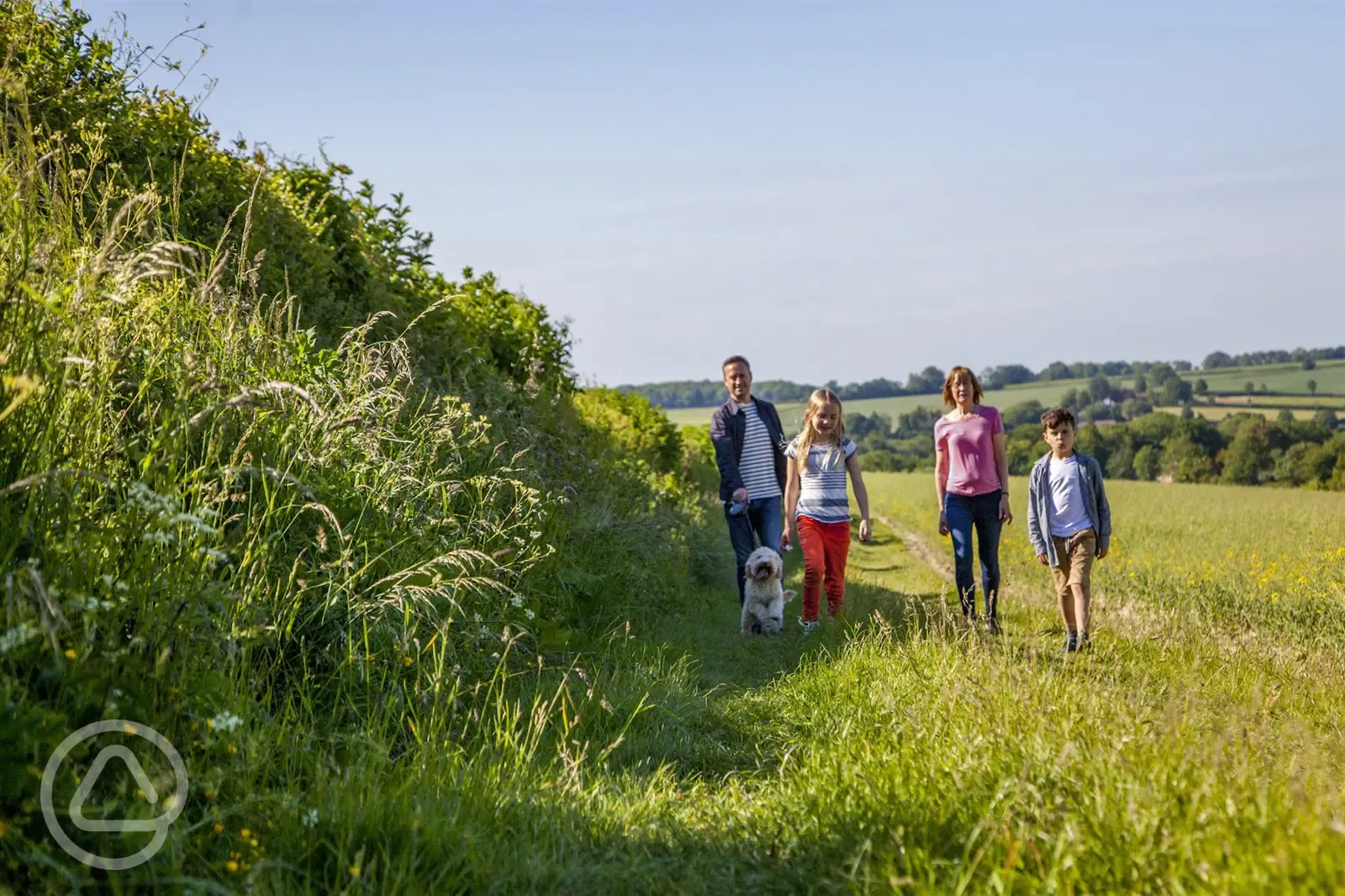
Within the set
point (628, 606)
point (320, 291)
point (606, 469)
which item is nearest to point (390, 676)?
point (628, 606)

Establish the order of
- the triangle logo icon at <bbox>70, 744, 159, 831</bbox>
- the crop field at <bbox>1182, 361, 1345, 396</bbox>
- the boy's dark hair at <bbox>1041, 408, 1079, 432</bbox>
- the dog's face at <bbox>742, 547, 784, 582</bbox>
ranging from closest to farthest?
the triangle logo icon at <bbox>70, 744, 159, 831</bbox>, the boy's dark hair at <bbox>1041, 408, 1079, 432</bbox>, the dog's face at <bbox>742, 547, 784, 582</bbox>, the crop field at <bbox>1182, 361, 1345, 396</bbox>

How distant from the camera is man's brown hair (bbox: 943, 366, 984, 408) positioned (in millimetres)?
8992

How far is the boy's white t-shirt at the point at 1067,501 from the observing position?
827 centimetres

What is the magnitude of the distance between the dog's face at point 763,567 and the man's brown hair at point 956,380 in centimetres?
226

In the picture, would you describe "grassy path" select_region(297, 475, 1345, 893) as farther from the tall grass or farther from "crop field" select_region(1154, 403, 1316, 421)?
"crop field" select_region(1154, 403, 1316, 421)

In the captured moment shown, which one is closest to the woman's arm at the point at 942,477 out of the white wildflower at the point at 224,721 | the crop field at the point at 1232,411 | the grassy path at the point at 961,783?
the grassy path at the point at 961,783

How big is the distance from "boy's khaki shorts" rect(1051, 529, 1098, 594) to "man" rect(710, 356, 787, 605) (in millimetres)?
2537

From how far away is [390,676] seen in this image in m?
4.67

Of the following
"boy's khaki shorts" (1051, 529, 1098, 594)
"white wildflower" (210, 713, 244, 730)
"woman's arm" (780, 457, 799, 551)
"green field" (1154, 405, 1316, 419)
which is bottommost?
"green field" (1154, 405, 1316, 419)

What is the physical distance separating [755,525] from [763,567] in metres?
1.14

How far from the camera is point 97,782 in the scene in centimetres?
311

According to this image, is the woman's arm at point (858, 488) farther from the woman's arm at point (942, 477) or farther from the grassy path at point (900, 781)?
the grassy path at point (900, 781)

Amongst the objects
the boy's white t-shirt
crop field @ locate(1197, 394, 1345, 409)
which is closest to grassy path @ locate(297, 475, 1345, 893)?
the boy's white t-shirt

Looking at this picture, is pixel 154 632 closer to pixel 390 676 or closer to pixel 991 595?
pixel 390 676
